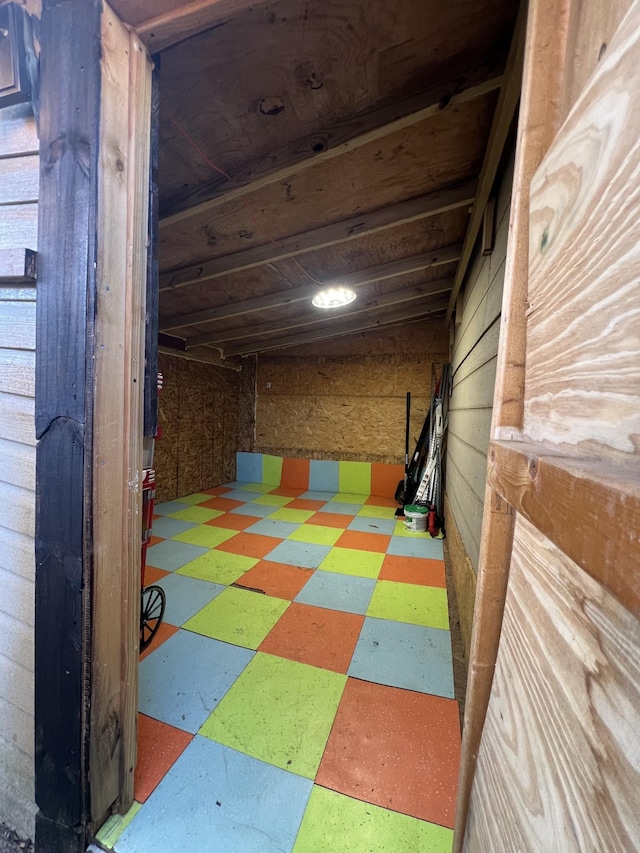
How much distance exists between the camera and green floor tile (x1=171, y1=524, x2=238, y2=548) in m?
3.08

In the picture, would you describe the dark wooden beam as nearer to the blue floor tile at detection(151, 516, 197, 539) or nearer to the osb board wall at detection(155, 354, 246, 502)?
the blue floor tile at detection(151, 516, 197, 539)

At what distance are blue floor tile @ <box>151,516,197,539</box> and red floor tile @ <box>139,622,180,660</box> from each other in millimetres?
1453

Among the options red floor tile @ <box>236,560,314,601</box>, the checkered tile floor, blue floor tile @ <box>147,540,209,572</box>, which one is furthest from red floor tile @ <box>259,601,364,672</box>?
blue floor tile @ <box>147,540,209,572</box>

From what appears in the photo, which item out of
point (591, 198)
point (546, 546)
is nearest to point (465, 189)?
point (591, 198)

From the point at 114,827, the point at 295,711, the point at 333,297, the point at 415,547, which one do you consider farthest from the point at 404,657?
the point at 333,297

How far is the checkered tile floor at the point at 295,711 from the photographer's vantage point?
3.16 feet

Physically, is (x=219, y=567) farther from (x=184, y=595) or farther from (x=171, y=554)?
(x=171, y=554)

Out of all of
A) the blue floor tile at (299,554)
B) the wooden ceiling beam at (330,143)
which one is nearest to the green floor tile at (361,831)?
the blue floor tile at (299,554)

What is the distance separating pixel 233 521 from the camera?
3.70 metres

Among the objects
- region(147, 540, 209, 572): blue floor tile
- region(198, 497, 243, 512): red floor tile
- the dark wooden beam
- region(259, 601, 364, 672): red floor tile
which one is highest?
the dark wooden beam

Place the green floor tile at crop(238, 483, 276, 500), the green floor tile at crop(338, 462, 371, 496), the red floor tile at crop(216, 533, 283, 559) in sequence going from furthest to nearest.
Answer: the green floor tile at crop(238, 483, 276, 500) < the green floor tile at crop(338, 462, 371, 496) < the red floor tile at crop(216, 533, 283, 559)

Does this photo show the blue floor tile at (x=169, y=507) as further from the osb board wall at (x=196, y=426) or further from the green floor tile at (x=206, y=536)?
the green floor tile at (x=206, y=536)

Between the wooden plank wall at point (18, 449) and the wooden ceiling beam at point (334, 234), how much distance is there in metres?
1.35

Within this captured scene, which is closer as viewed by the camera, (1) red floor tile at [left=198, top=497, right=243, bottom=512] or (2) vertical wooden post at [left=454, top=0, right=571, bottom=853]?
(2) vertical wooden post at [left=454, top=0, right=571, bottom=853]
